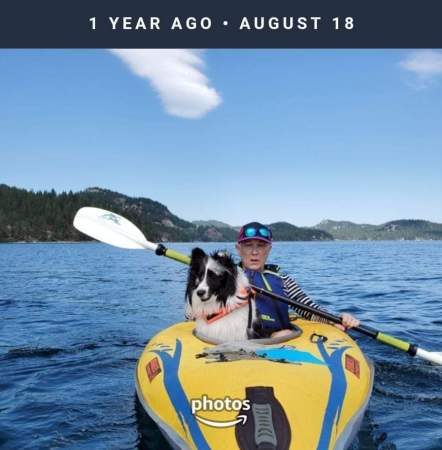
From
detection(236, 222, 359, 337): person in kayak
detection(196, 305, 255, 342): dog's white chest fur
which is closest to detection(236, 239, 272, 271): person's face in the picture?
detection(236, 222, 359, 337): person in kayak

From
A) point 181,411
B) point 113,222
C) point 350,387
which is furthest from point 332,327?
point 113,222

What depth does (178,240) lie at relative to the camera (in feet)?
614

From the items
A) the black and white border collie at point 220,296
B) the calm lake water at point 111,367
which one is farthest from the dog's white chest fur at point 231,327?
the calm lake water at point 111,367

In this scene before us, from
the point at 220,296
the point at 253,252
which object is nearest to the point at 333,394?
the point at 220,296

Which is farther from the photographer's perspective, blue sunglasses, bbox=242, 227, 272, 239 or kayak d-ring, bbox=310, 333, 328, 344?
blue sunglasses, bbox=242, 227, 272, 239

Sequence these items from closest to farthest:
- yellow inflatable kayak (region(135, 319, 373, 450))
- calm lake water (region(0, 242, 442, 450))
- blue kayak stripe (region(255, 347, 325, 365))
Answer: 1. yellow inflatable kayak (region(135, 319, 373, 450))
2. blue kayak stripe (region(255, 347, 325, 365))
3. calm lake water (region(0, 242, 442, 450))

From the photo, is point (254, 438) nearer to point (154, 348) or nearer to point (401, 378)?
point (154, 348)

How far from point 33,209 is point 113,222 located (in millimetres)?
127214

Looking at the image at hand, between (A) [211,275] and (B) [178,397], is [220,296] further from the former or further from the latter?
(B) [178,397]

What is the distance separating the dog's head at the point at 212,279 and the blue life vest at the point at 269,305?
0.70 m

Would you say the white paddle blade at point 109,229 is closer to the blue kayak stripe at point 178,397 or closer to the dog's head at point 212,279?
the dog's head at point 212,279

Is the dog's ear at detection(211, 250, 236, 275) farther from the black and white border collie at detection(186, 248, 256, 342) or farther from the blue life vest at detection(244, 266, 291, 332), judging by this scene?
the blue life vest at detection(244, 266, 291, 332)

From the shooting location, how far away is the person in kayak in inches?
221

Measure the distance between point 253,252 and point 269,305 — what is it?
0.67m
